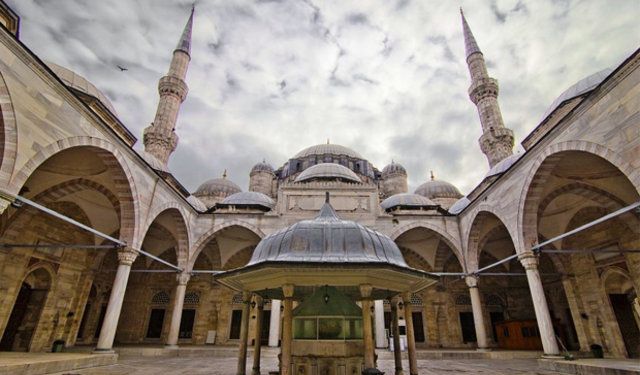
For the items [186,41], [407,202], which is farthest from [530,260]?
[186,41]

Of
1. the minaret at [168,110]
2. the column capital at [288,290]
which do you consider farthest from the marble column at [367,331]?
the minaret at [168,110]

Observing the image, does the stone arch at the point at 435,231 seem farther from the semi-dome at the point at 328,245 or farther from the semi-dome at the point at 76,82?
the semi-dome at the point at 76,82

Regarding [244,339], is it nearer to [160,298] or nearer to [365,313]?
[365,313]

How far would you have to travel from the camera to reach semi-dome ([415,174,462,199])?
883 inches

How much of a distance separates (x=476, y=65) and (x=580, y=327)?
15.0m

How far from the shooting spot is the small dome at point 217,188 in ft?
73.8

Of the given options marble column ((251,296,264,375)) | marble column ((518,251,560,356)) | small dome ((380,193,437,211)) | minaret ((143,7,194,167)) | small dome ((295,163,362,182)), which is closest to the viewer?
marble column ((251,296,264,375))

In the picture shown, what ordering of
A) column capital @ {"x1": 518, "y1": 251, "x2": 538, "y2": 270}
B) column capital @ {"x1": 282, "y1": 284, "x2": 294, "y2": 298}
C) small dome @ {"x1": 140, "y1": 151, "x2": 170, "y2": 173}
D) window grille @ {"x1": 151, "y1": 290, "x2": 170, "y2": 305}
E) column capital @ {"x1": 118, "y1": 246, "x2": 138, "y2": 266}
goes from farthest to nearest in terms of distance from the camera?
1. small dome @ {"x1": 140, "y1": 151, "x2": 170, "y2": 173}
2. window grille @ {"x1": 151, "y1": 290, "x2": 170, "y2": 305}
3. column capital @ {"x1": 118, "y1": 246, "x2": 138, "y2": 266}
4. column capital @ {"x1": 518, "y1": 251, "x2": 538, "y2": 270}
5. column capital @ {"x1": 282, "y1": 284, "x2": 294, "y2": 298}

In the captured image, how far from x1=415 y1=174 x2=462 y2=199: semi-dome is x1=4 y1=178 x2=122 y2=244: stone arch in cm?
1891

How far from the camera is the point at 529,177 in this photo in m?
8.35

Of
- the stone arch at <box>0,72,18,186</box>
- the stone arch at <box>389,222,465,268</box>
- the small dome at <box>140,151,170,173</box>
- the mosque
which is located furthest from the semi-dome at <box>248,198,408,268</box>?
the small dome at <box>140,151,170,173</box>

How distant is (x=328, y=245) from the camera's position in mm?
4789

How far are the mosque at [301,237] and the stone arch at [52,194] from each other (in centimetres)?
4

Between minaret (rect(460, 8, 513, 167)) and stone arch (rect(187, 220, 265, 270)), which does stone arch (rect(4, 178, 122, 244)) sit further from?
minaret (rect(460, 8, 513, 167))
